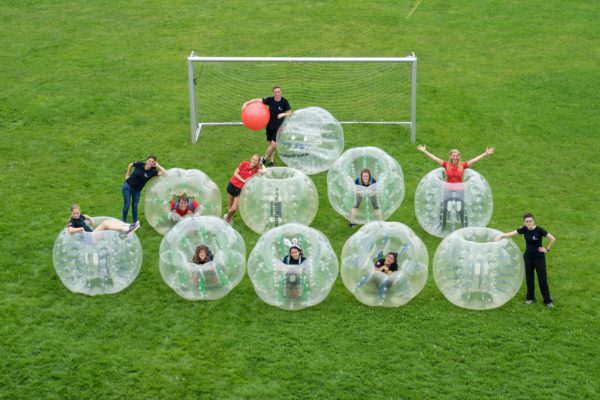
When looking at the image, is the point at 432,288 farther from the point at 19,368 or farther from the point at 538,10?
the point at 538,10

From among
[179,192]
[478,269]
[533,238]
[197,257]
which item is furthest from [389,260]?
[179,192]

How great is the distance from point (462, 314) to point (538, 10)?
15964 millimetres

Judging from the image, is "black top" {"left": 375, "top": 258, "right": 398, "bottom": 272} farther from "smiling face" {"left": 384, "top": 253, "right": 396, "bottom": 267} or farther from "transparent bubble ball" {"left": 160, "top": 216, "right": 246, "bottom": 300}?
"transparent bubble ball" {"left": 160, "top": 216, "right": 246, "bottom": 300}

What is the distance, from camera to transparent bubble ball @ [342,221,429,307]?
13227 millimetres

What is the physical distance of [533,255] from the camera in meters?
13.5

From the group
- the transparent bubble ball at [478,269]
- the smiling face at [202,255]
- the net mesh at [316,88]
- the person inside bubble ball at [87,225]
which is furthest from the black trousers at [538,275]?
the net mesh at [316,88]

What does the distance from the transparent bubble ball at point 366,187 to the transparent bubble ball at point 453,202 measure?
521 mm

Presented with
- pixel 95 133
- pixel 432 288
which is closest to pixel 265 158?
pixel 95 133

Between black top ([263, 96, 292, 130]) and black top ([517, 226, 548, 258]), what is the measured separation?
6.35 meters

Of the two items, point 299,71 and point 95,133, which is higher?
point 299,71

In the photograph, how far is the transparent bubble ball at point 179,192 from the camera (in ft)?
50.0

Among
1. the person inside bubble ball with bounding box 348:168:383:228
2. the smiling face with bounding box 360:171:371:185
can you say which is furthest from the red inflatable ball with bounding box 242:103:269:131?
the smiling face with bounding box 360:171:371:185

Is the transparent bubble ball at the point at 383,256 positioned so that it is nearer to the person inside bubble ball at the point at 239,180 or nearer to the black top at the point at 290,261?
the black top at the point at 290,261

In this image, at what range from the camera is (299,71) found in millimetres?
22453
